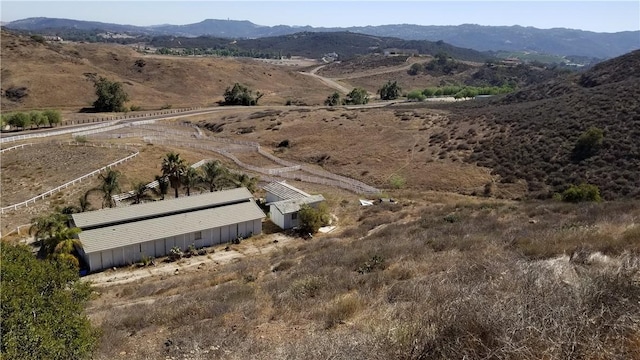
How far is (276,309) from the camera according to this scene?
13578mm

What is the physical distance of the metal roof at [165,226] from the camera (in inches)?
1158

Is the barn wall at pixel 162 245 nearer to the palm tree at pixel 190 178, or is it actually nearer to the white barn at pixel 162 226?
the white barn at pixel 162 226

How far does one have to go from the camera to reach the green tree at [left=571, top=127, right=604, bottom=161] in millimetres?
42281

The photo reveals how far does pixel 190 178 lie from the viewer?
39.3 meters

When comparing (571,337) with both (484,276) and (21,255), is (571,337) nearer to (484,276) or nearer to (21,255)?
(484,276)

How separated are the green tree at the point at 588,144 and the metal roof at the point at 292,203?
80.1ft

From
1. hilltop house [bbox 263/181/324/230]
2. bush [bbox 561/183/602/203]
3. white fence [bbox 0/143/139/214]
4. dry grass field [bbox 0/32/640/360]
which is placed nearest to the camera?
dry grass field [bbox 0/32/640/360]

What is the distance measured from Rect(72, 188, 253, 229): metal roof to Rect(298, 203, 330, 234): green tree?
5.19 metres

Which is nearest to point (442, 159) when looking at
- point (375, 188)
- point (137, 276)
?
point (375, 188)

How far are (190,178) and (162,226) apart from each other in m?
8.03

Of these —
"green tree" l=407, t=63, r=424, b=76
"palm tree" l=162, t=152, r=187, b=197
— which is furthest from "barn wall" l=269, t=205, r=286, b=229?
"green tree" l=407, t=63, r=424, b=76

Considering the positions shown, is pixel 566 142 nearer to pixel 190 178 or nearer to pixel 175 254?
pixel 190 178

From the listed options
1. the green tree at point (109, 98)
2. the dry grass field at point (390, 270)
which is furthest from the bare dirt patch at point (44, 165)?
the green tree at point (109, 98)

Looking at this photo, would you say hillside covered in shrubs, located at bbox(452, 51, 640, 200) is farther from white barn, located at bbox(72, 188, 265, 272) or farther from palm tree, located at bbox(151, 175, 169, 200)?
palm tree, located at bbox(151, 175, 169, 200)
